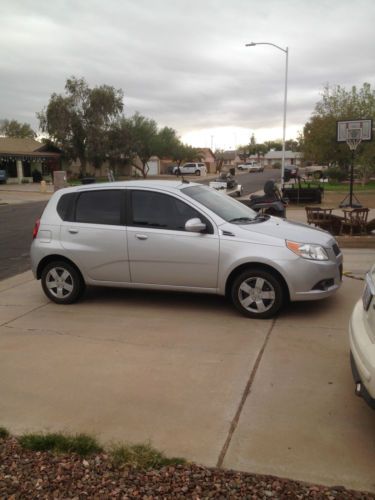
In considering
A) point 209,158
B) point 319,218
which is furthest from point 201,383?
point 209,158

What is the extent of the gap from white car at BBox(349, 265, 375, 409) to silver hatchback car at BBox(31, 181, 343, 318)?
1.84 metres

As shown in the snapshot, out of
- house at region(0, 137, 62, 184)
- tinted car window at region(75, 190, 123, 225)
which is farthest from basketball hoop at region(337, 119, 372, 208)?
house at region(0, 137, 62, 184)

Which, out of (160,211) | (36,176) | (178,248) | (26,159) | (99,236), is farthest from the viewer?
(36,176)

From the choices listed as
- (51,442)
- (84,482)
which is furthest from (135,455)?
(51,442)

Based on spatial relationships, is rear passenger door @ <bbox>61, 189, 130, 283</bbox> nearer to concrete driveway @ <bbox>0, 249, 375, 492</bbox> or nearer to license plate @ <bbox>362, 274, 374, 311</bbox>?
concrete driveway @ <bbox>0, 249, 375, 492</bbox>

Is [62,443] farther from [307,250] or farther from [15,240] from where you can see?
[15,240]

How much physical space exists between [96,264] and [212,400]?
303cm

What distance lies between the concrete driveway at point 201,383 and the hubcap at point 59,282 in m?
0.28

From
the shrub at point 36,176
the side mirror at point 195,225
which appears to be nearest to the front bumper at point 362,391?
the side mirror at point 195,225

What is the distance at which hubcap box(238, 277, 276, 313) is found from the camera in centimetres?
564

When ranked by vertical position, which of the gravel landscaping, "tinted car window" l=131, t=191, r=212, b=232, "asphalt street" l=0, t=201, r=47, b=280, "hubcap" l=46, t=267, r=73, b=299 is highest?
"tinted car window" l=131, t=191, r=212, b=232

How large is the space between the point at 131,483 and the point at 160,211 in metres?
3.79

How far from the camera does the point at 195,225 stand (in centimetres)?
577

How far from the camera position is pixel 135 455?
310 cm
